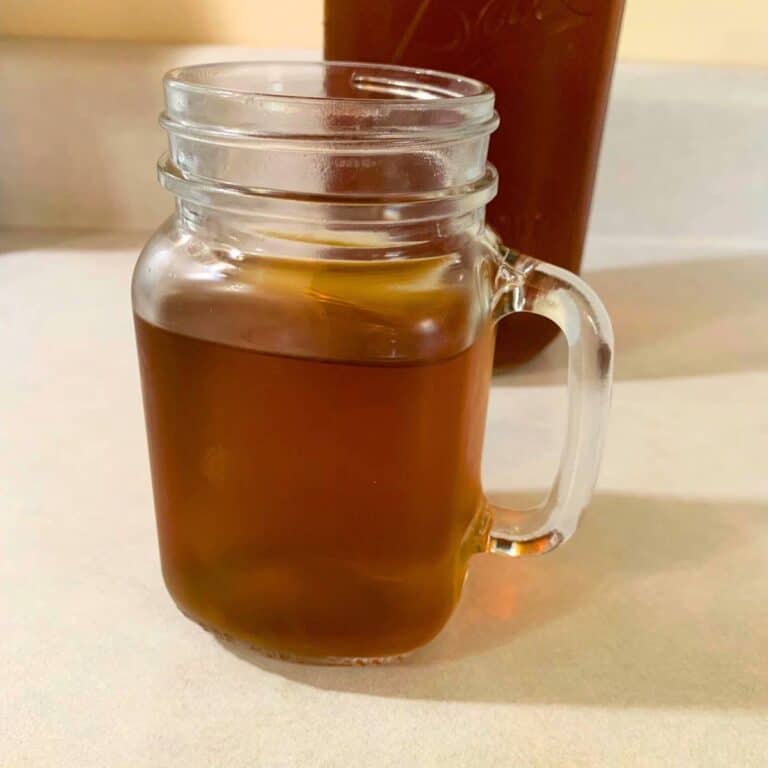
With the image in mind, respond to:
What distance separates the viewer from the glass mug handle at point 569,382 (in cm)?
34

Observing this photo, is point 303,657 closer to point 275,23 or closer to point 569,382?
point 569,382

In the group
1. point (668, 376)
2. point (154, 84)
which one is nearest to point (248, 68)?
point (668, 376)

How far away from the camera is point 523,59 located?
1.65ft

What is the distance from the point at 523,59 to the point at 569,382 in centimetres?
24

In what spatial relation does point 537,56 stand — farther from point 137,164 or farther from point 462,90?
point 137,164

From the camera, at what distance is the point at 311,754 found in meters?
0.31

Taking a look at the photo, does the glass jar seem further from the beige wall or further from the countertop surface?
the beige wall

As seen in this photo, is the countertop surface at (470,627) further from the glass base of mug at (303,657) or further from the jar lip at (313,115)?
the jar lip at (313,115)

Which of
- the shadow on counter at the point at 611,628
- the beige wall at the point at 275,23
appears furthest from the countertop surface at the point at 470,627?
the beige wall at the point at 275,23

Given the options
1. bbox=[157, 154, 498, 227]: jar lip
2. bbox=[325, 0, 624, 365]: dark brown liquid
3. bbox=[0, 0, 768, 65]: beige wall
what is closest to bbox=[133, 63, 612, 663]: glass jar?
bbox=[157, 154, 498, 227]: jar lip

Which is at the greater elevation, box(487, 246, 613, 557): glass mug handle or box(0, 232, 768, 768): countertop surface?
box(487, 246, 613, 557): glass mug handle

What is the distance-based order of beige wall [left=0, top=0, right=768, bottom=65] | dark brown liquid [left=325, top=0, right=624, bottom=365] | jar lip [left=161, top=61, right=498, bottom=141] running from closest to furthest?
1. jar lip [left=161, top=61, right=498, bottom=141]
2. dark brown liquid [left=325, top=0, right=624, bottom=365]
3. beige wall [left=0, top=0, right=768, bottom=65]

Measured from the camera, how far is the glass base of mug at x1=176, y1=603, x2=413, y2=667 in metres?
0.34

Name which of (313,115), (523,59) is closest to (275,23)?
(523,59)
